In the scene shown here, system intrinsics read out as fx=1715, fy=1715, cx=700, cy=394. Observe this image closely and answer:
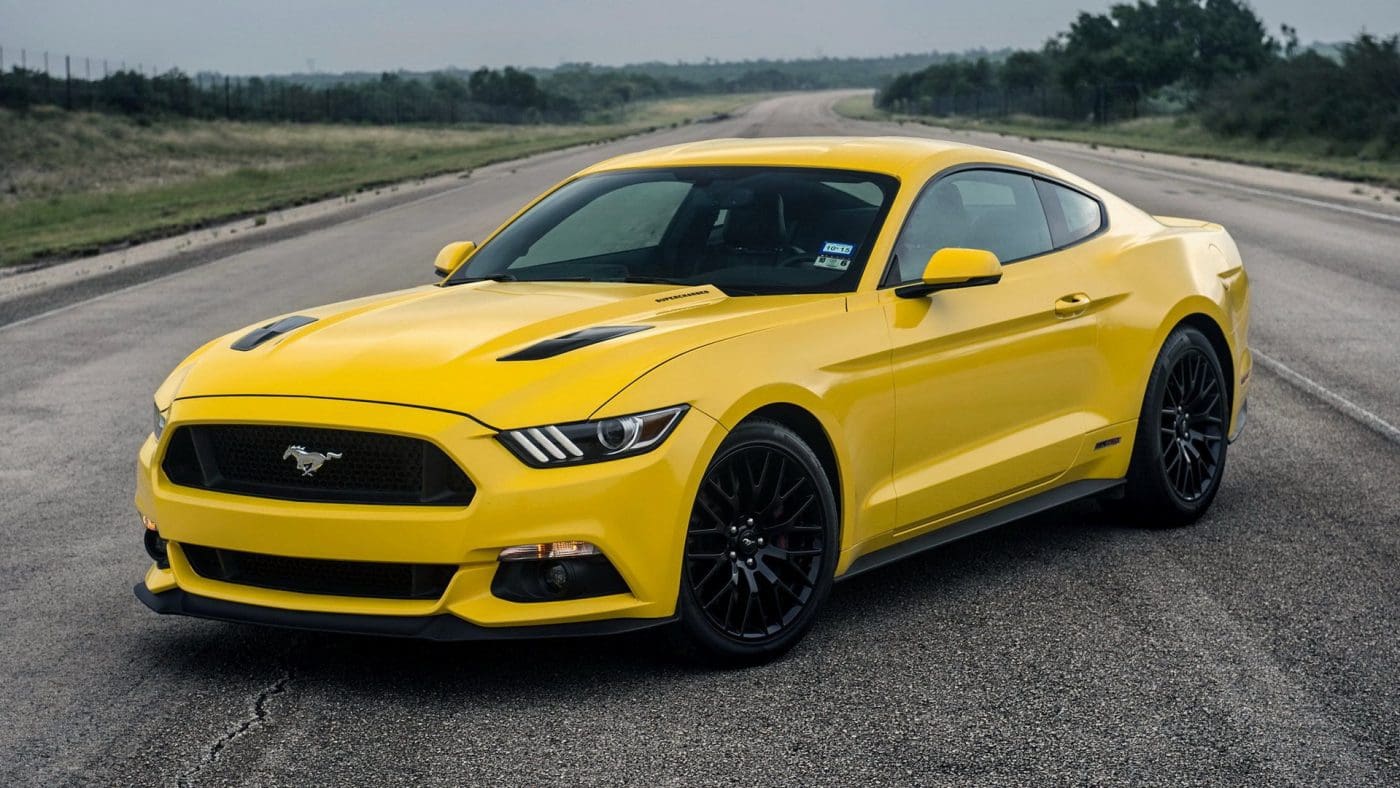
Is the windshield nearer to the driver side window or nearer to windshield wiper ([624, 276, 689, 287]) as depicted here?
windshield wiper ([624, 276, 689, 287])

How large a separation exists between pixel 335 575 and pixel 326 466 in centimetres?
30

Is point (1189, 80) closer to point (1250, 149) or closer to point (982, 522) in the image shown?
point (1250, 149)

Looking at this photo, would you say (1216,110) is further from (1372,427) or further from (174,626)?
(174,626)

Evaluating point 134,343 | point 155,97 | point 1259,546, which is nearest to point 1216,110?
point 155,97

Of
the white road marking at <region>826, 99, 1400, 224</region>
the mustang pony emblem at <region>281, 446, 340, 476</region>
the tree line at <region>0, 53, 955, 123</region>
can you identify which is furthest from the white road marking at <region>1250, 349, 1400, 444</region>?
the tree line at <region>0, 53, 955, 123</region>

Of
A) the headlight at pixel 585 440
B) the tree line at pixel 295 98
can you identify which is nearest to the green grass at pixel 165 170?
the tree line at pixel 295 98

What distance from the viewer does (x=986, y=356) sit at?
5.84m

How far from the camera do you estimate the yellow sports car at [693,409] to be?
14.9 ft

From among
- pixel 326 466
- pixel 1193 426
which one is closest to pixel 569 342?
pixel 326 466

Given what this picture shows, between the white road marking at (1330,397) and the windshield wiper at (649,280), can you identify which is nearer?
the windshield wiper at (649,280)

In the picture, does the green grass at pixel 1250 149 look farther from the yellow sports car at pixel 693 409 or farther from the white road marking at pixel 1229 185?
the yellow sports car at pixel 693 409

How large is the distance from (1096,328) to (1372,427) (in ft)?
10.1

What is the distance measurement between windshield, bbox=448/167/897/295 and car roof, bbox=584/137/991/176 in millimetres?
55

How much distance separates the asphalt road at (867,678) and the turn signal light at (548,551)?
43cm
